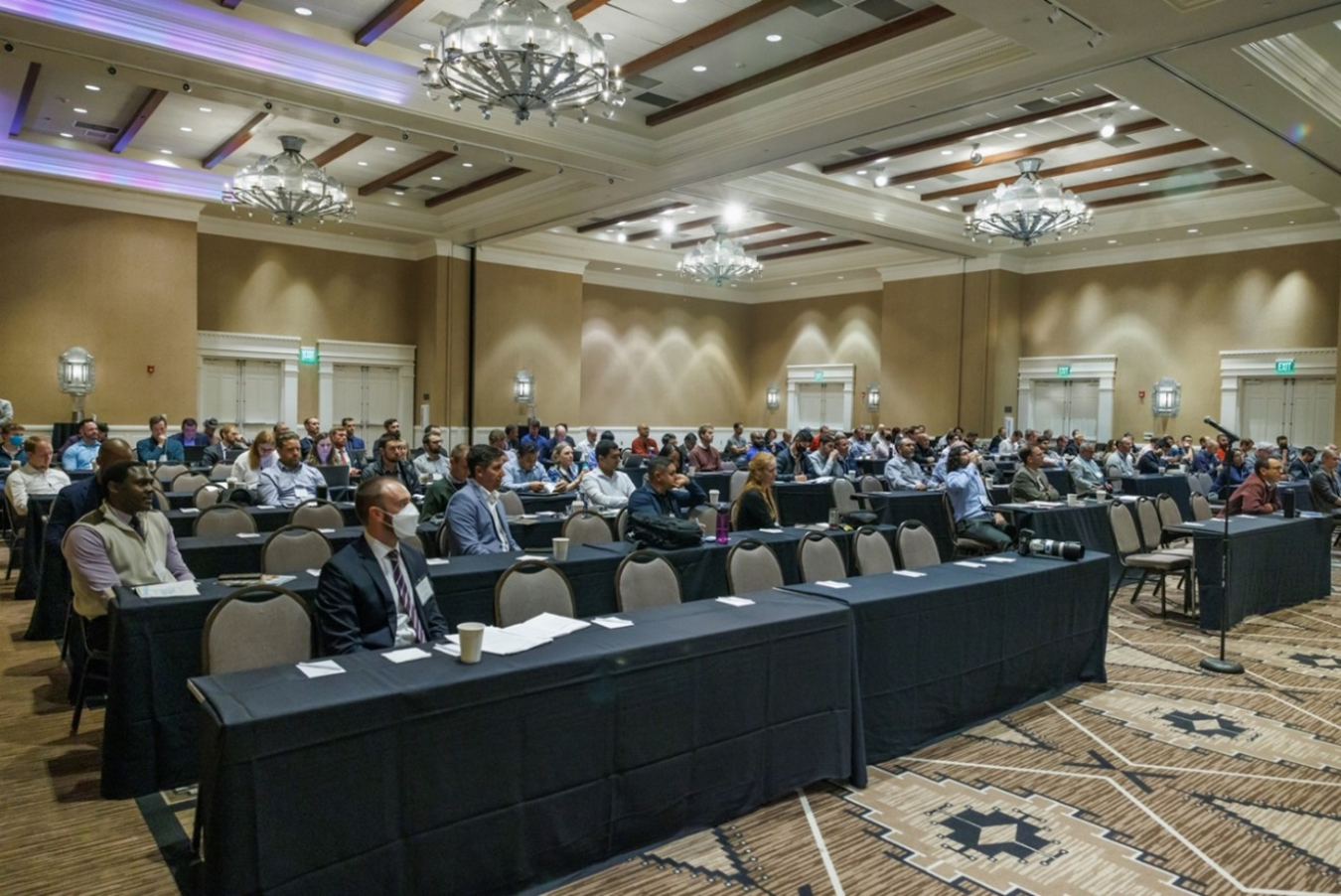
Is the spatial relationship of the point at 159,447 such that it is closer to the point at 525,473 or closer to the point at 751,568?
the point at 525,473

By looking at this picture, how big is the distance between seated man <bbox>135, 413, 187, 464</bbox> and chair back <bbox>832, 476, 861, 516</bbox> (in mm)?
9020

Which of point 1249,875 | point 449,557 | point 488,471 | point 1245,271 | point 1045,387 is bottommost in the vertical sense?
point 1249,875

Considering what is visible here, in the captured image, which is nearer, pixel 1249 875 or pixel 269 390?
pixel 1249 875

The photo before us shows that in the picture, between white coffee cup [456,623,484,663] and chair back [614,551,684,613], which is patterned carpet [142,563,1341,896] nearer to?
white coffee cup [456,623,484,663]

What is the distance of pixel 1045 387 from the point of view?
19.0 m

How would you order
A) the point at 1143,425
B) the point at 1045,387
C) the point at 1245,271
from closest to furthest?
the point at 1245,271
the point at 1143,425
the point at 1045,387

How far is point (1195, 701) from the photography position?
17.5 feet

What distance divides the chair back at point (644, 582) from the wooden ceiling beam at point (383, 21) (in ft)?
21.2

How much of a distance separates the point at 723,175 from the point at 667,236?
23.8 feet

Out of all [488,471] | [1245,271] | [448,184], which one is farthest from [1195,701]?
[1245,271]

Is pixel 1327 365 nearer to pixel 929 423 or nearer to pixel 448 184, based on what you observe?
pixel 929 423

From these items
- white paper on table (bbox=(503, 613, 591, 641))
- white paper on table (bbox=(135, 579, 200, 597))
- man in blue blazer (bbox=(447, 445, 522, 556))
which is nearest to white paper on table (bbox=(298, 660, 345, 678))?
white paper on table (bbox=(503, 613, 591, 641))

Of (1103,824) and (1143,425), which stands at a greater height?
(1143,425)

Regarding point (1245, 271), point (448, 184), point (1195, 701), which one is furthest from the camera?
point (1245, 271)
